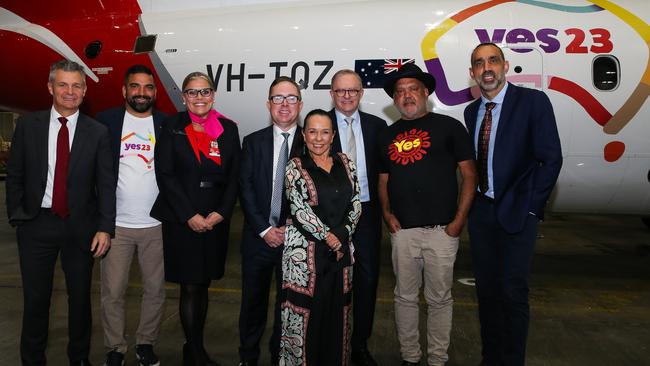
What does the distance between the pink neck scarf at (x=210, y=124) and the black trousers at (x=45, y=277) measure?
1091 mm

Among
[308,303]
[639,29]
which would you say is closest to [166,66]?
[308,303]

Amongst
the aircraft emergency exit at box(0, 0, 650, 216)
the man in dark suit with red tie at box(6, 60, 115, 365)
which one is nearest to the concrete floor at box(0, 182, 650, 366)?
the man in dark suit with red tie at box(6, 60, 115, 365)

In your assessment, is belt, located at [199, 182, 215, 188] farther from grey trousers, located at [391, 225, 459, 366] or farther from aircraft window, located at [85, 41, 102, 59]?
aircraft window, located at [85, 41, 102, 59]

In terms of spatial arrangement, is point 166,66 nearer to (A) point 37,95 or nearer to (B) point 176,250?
(A) point 37,95

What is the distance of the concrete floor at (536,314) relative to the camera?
397cm

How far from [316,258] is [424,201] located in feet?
3.11

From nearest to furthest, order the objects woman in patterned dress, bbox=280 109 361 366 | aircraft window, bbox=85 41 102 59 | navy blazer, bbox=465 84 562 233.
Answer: woman in patterned dress, bbox=280 109 361 366 < navy blazer, bbox=465 84 562 233 < aircraft window, bbox=85 41 102 59

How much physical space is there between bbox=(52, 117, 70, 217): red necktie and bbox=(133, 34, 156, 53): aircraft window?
3543 mm

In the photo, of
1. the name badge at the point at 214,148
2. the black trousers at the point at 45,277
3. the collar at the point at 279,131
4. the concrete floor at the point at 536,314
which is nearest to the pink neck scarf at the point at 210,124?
the name badge at the point at 214,148

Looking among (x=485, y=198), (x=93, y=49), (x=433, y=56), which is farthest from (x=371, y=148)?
(x=93, y=49)

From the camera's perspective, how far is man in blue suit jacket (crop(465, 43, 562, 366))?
128 inches

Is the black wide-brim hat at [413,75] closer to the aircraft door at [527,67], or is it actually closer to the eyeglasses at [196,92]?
the eyeglasses at [196,92]

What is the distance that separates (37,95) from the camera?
6867 millimetres

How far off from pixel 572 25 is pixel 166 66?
16.4 feet
